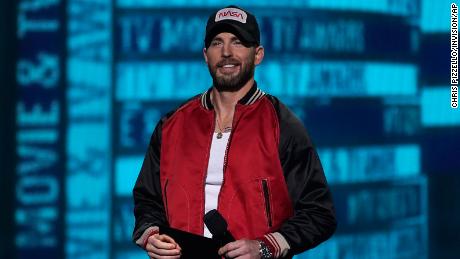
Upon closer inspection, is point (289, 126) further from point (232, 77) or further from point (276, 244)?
point (276, 244)

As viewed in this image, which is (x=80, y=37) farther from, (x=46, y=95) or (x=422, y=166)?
(x=422, y=166)

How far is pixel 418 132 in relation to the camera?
5.93m

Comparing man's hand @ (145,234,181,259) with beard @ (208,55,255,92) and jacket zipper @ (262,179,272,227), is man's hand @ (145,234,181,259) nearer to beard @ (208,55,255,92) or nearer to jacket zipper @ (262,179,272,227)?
jacket zipper @ (262,179,272,227)

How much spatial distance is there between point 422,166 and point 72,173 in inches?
87.7

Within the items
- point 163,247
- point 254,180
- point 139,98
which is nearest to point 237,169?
point 254,180

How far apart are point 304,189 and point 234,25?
1.70 ft

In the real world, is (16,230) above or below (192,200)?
below

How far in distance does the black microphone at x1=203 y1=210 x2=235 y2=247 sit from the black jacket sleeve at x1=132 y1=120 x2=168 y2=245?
0.25 m

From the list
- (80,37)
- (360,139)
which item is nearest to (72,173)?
(80,37)

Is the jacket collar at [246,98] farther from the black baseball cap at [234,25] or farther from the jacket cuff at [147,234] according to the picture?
the jacket cuff at [147,234]

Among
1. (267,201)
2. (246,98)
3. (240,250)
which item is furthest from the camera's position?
(246,98)

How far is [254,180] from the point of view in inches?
108

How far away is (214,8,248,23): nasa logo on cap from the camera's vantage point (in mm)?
2818

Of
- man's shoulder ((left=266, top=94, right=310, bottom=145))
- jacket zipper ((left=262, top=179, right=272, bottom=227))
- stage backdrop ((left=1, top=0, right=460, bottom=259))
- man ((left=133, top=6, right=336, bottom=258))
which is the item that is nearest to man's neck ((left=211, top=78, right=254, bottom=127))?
man ((left=133, top=6, right=336, bottom=258))
